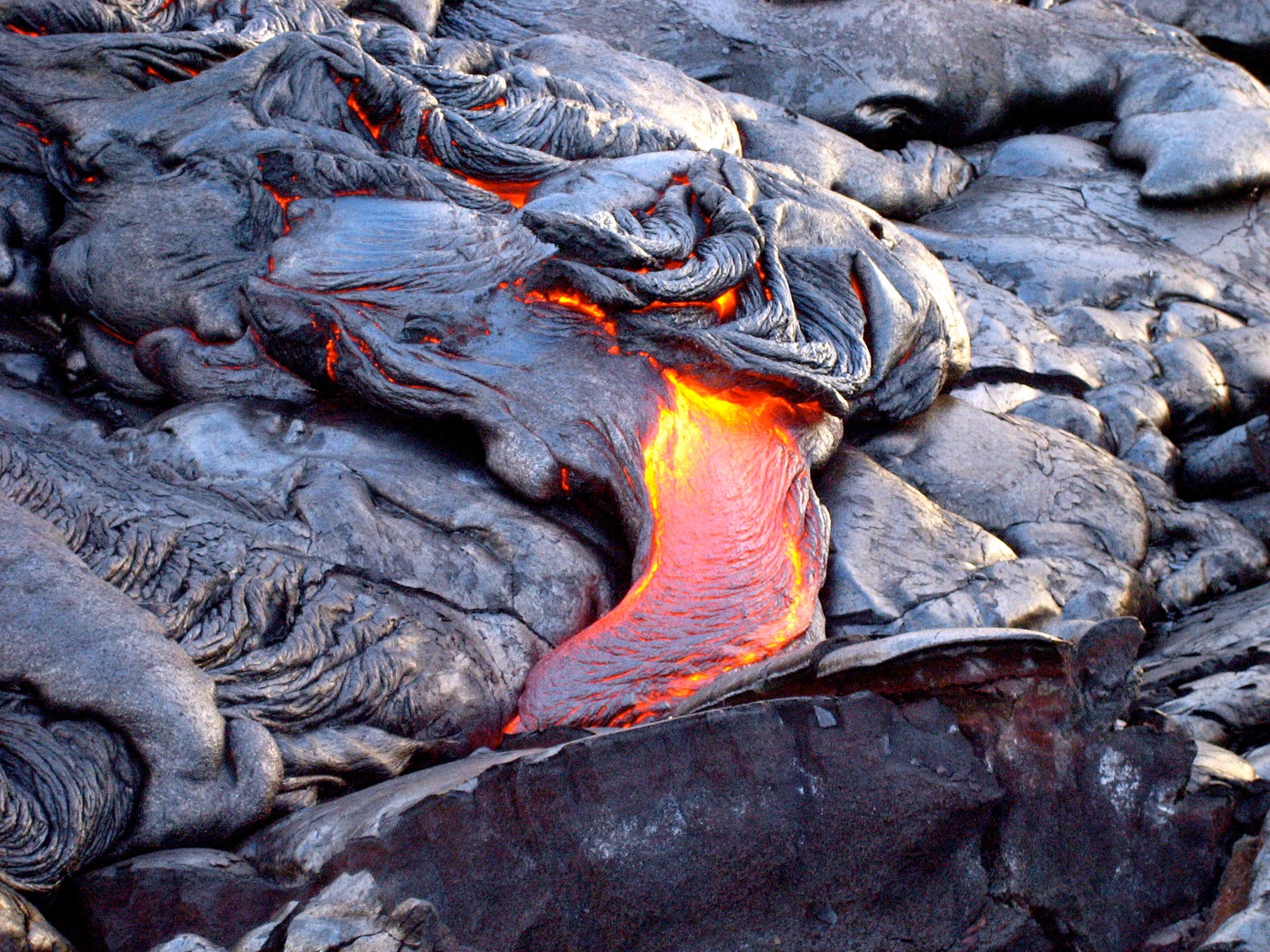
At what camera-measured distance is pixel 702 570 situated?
→ 4148 millimetres

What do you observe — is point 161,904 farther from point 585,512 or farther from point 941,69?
point 941,69

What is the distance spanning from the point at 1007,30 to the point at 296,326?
5.44 m

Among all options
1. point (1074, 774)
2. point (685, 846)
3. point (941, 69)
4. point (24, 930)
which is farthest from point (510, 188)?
point (941, 69)

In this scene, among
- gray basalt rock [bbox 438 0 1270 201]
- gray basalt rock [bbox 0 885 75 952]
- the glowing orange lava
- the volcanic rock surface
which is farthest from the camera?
gray basalt rock [bbox 438 0 1270 201]

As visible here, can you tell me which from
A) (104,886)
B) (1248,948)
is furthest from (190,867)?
(1248,948)

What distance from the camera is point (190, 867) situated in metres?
2.74

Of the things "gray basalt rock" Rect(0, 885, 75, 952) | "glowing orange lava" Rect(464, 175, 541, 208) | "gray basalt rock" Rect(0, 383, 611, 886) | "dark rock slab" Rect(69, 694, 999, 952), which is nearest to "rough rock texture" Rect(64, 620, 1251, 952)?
"dark rock slab" Rect(69, 694, 999, 952)

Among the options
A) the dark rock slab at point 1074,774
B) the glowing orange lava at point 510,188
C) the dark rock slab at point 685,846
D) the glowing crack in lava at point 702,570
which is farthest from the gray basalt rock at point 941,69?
the dark rock slab at point 685,846

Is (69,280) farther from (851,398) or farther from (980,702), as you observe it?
(980,702)

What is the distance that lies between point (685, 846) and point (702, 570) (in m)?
1.56

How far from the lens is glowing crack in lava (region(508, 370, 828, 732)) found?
3730 millimetres

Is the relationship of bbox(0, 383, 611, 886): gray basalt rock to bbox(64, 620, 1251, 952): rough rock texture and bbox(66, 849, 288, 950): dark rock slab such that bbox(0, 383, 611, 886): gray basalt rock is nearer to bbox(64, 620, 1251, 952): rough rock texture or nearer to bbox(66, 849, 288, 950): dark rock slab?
bbox(66, 849, 288, 950): dark rock slab

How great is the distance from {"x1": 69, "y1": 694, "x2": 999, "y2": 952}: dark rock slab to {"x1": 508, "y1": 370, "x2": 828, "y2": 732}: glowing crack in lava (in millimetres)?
905

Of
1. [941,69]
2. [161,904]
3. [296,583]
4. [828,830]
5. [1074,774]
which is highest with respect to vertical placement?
[941,69]
